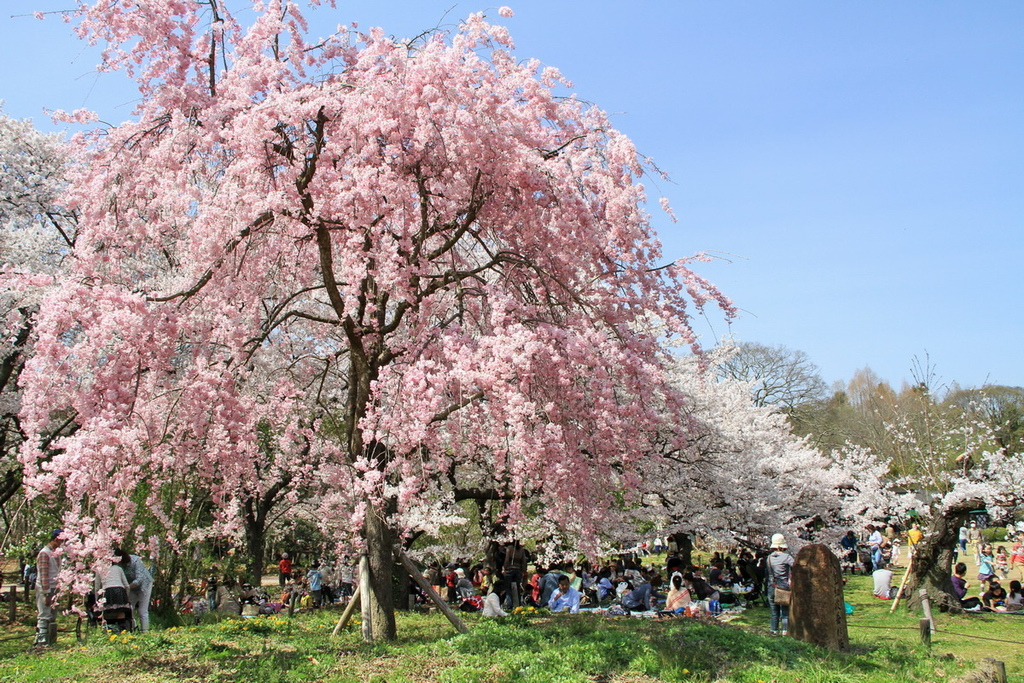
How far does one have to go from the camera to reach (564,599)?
1229cm

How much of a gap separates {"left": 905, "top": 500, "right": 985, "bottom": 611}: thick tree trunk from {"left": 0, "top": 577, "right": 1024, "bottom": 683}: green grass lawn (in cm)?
353

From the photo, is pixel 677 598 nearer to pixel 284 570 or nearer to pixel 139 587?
pixel 139 587

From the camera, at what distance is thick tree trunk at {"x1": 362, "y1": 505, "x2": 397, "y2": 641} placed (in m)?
7.90

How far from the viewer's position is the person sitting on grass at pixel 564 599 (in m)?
12.1

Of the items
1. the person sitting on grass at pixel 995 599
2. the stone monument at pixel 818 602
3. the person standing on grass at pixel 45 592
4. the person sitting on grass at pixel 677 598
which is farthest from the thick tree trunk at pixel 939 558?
the person standing on grass at pixel 45 592

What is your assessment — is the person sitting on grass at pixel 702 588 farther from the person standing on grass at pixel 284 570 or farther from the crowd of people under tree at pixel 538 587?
the person standing on grass at pixel 284 570

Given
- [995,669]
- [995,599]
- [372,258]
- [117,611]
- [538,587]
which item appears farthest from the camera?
[538,587]

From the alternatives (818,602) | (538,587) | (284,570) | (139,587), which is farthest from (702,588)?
(284,570)

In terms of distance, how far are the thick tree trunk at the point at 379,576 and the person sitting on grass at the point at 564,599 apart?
15.5 ft

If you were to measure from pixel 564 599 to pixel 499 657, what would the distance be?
6.10 metres

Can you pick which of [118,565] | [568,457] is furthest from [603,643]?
[118,565]

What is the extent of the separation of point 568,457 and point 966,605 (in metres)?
9.92

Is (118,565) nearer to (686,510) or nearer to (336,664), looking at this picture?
(336,664)

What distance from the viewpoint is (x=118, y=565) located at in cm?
829
